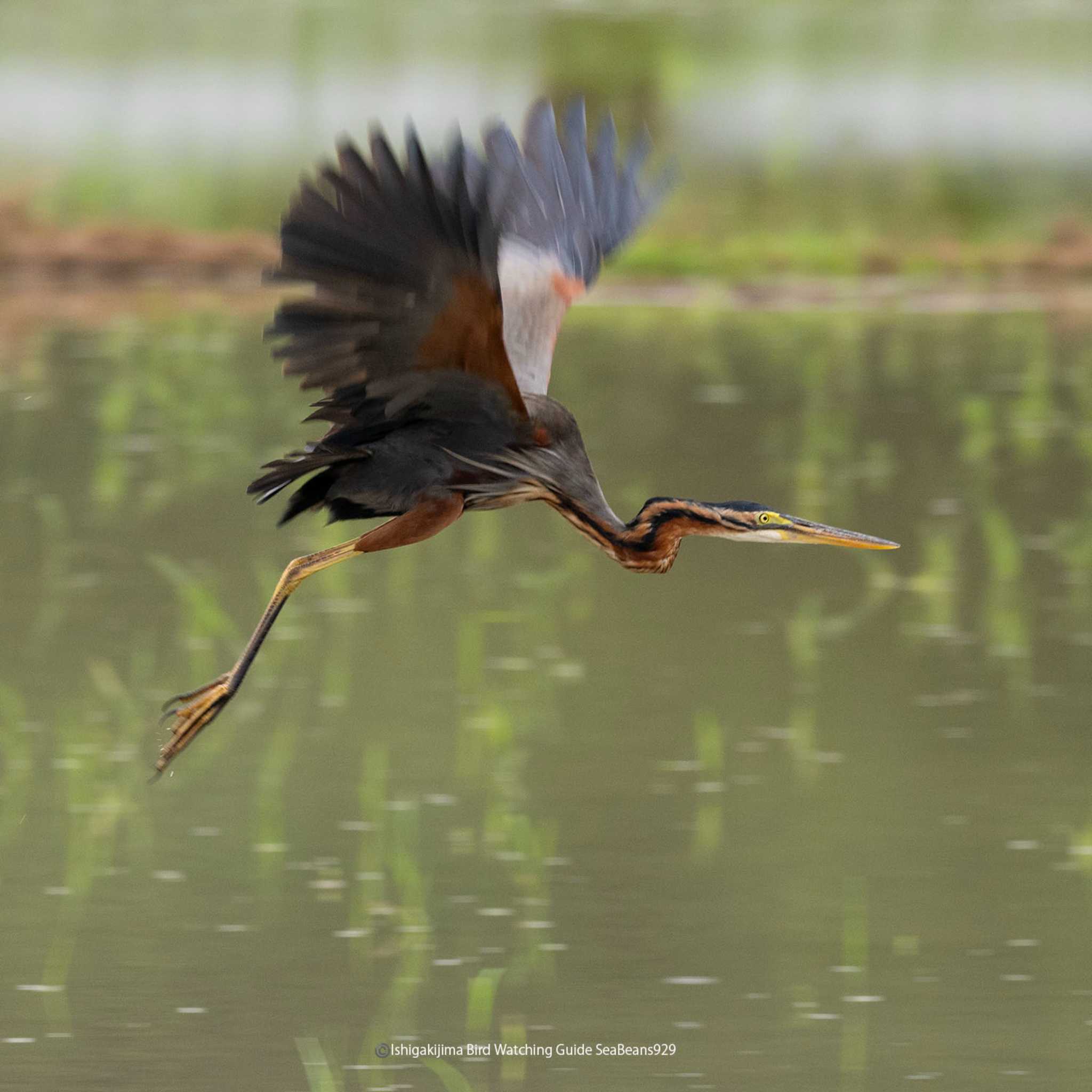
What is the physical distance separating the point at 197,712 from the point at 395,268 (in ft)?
3.90

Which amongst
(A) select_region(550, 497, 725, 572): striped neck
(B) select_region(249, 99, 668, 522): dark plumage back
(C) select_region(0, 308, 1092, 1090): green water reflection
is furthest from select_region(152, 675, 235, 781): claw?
(A) select_region(550, 497, 725, 572): striped neck

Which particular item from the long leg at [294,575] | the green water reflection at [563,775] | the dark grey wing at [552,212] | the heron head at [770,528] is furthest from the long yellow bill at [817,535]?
the green water reflection at [563,775]

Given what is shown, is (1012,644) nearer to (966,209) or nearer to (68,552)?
(68,552)

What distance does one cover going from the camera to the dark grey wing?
670 cm

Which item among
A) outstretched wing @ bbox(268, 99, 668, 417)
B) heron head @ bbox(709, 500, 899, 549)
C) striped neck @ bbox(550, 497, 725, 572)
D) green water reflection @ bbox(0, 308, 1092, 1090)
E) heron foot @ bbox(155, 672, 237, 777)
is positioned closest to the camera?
outstretched wing @ bbox(268, 99, 668, 417)

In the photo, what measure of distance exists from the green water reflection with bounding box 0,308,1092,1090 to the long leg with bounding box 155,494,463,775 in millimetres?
647

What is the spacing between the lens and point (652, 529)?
19.6 ft

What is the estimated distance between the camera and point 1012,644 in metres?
9.56

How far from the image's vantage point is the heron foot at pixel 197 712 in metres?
6.08

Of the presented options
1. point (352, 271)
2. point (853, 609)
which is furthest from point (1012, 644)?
point (352, 271)

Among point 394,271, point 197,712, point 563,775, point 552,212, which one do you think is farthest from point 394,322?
point 563,775

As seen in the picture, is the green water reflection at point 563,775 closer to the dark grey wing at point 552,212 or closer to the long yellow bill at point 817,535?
the long yellow bill at point 817,535

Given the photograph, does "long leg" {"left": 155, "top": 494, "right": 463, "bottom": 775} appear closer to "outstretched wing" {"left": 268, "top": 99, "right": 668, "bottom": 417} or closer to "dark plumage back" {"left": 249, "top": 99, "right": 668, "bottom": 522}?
"dark plumage back" {"left": 249, "top": 99, "right": 668, "bottom": 522}

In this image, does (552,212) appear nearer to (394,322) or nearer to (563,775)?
(394,322)
